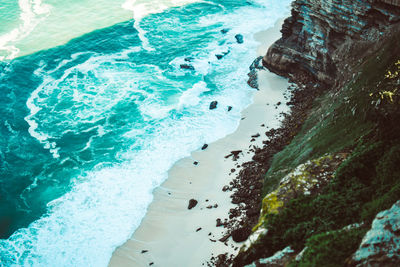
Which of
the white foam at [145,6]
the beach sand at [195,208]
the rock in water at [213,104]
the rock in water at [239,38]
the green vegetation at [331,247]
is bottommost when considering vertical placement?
the beach sand at [195,208]

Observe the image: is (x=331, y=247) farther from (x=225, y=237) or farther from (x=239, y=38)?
(x=239, y=38)

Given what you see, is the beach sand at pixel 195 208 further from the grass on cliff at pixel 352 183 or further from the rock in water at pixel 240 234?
the grass on cliff at pixel 352 183

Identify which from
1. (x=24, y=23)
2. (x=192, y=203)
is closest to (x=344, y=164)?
(x=192, y=203)

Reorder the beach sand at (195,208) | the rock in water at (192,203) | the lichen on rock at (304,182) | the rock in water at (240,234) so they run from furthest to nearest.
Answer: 1. the rock in water at (192,203)
2. the beach sand at (195,208)
3. the rock in water at (240,234)
4. the lichen on rock at (304,182)

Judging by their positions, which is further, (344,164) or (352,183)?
(344,164)

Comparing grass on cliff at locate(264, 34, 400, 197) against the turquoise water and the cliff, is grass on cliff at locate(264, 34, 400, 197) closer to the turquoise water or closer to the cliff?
the cliff

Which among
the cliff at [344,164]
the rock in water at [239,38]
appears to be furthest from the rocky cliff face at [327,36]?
the rock in water at [239,38]

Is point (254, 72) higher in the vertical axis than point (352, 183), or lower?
lower

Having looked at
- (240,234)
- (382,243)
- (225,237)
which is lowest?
(225,237)
